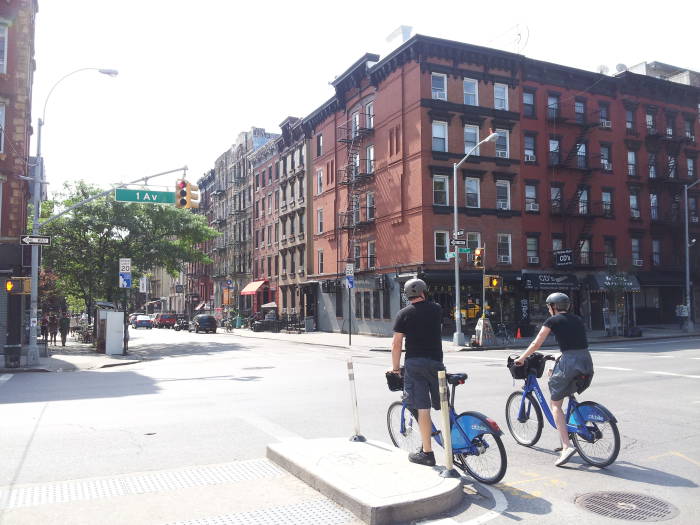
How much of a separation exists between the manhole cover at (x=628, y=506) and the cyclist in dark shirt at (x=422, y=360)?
1.51 m

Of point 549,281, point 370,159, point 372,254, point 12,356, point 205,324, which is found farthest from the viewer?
point 205,324

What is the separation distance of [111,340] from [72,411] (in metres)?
15.3

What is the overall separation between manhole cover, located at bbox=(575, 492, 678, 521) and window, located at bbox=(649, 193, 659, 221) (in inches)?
1634

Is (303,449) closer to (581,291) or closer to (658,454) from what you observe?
(658,454)

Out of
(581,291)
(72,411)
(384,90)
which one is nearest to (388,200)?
(384,90)

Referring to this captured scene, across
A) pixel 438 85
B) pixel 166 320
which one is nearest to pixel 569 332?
pixel 438 85

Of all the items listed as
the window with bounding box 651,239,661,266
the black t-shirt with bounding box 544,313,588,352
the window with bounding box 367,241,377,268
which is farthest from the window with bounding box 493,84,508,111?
the black t-shirt with bounding box 544,313,588,352

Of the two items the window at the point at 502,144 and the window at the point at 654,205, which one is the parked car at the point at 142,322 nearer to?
the window at the point at 502,144

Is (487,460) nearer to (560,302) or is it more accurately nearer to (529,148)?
(560,302)

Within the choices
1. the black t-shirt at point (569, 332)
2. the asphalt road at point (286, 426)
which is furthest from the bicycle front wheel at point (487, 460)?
the black t-shirt at point (569, 332)

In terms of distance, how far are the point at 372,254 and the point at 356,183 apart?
5275 mm

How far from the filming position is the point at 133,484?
6.00m

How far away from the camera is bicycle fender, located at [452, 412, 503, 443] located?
5.69 meters

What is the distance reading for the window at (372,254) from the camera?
3812cm
